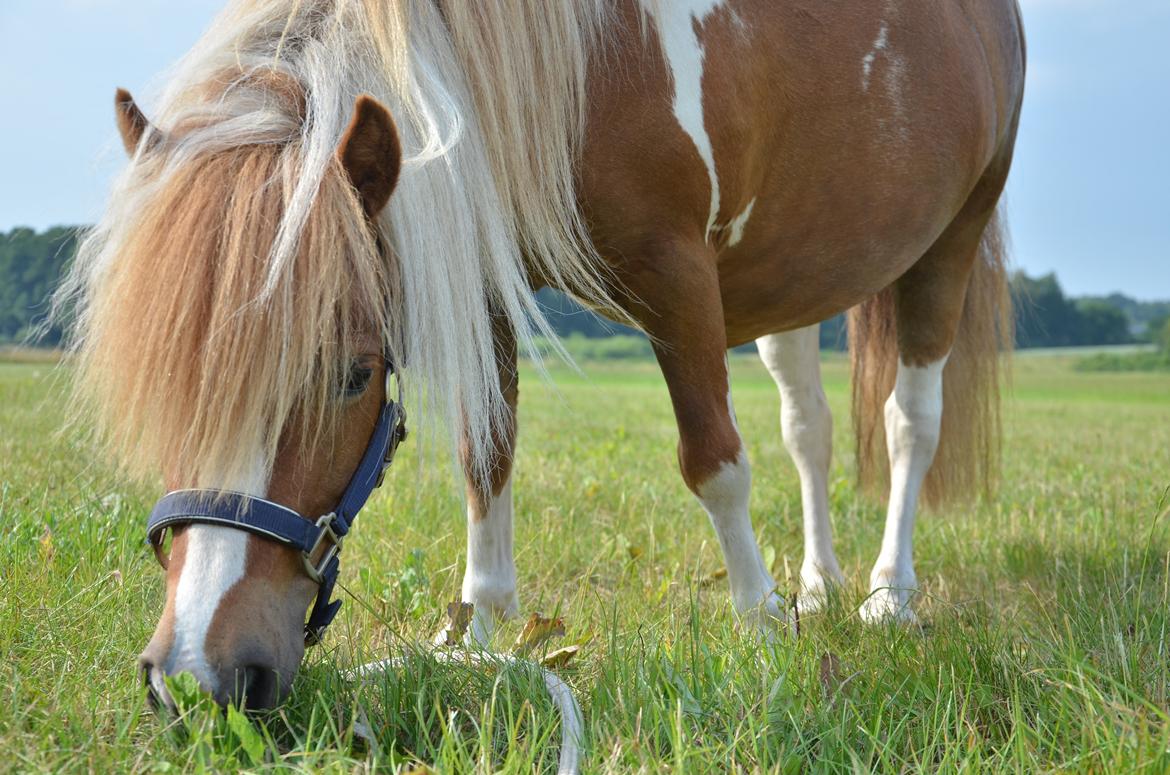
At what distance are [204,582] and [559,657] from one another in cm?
87

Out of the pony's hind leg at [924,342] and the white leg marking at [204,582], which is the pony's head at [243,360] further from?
the pony's hind leg at [924,342]

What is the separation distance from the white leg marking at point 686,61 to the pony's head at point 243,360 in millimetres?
937

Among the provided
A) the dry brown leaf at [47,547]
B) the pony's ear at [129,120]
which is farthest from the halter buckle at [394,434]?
the dry brown leaf at [47,547]

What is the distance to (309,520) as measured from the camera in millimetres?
1657

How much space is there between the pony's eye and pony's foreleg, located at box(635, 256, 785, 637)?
90 cm

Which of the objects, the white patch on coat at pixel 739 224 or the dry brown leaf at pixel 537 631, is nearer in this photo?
the dry brown leaf at pixel 537 631

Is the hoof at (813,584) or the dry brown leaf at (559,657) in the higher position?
the dry brown leaf at (559,657)

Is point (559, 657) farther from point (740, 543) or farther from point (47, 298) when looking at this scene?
point (47, 298)

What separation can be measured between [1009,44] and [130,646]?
3.91 m

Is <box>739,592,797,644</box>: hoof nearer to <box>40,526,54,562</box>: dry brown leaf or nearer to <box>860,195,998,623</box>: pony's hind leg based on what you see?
<box>860,195,998,623</box>: pony's hind leg

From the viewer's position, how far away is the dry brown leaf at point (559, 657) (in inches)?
82.6

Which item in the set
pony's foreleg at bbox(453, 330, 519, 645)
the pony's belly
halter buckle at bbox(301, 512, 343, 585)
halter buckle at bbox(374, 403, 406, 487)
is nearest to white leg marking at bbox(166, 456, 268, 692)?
halter buckle at bbox(301, 512, 343, 585)

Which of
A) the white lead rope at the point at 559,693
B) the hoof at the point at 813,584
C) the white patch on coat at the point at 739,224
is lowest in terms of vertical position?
the hoof at the point at 813,584

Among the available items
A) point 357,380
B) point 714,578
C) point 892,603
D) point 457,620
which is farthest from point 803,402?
point 357,380
